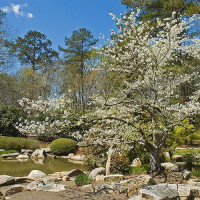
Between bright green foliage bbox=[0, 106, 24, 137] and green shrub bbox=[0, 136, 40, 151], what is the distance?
3.52 metres

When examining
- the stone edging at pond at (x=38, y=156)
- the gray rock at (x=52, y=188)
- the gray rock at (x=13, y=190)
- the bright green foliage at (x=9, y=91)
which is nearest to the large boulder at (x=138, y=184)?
the gray rock at (x=52, y=188)

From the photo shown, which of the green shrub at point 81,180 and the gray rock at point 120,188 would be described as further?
the green shrub at point 81,180

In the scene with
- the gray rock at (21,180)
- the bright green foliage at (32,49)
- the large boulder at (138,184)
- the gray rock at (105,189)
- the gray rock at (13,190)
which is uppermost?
the bright green foliage at (32,49)

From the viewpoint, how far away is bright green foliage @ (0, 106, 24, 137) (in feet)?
57.6

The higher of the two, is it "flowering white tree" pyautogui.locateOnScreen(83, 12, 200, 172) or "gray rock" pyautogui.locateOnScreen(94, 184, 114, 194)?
"flowering white tree" pyautogui.locateOnScreen(83, 12, 200, 172)

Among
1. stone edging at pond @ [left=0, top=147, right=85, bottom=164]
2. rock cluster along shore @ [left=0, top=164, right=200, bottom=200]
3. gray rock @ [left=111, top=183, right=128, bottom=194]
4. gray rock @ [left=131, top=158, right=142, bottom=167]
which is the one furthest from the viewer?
stone edging at pond @ [left=0, top=147, right=85, bottom=164]

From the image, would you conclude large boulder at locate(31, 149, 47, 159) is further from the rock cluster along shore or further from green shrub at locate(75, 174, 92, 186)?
green shrub at locate(75, 174, 92, 186)

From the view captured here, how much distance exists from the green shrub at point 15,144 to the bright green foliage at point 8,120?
3.52m

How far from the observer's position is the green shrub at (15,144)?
1380cm

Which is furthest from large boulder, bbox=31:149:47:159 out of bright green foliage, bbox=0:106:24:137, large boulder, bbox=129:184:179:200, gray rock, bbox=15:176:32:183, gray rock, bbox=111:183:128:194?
large boulder, bbox=129:184:179:200

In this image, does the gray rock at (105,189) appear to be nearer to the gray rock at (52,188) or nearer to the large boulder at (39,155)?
the gray rock at (52,188)

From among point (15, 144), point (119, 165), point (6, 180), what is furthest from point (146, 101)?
point (15, 144)

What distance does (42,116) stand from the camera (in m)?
19.5

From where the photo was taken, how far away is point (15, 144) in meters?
14.1
